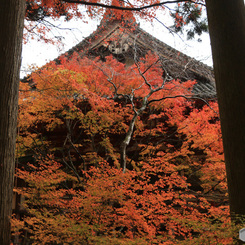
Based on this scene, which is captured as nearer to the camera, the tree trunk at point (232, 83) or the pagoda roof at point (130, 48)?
the tree trunk at point (232, 83)

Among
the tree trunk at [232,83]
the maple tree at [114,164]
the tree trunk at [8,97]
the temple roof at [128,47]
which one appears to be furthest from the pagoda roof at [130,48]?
the tree trunk at [8,97]

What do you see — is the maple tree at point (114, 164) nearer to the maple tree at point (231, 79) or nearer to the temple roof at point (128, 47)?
the temple roof at point (128, 47)

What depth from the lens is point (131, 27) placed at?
1380 centimetres

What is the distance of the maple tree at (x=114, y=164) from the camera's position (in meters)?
7.45

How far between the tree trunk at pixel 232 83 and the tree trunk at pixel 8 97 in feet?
9.68

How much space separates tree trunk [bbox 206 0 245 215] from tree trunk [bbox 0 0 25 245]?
9.68 ft

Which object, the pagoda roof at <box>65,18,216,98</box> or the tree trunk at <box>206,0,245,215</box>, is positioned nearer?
the tree trunk at <box>206,0,245,215</box>

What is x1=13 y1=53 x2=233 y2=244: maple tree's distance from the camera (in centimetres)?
745

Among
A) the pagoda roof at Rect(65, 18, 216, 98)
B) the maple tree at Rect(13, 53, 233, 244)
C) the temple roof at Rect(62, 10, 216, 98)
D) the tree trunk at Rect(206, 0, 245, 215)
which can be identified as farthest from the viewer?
the temple roof at Rect(62, 10, 216, 98)

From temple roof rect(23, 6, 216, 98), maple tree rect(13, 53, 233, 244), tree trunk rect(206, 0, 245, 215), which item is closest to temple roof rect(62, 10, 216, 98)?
temple roof rect(23, 6, 216, 98)

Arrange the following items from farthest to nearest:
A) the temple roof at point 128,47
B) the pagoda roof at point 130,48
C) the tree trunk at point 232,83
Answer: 1. the temple roof at point 128,47
2. the pagoda roof at point 130,48
3. the tree trunk at point 232,83

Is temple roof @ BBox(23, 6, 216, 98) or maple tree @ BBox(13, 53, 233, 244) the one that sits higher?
temple roof @ BBox(23, 6, 216, 98)

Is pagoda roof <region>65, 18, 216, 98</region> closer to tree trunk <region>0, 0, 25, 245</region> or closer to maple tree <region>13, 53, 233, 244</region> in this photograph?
maple tree <region>13, 53, 233, 244</region>

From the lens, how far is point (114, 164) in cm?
1102
